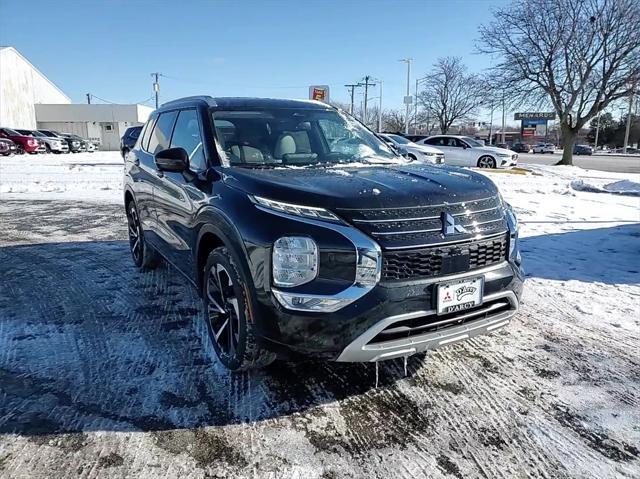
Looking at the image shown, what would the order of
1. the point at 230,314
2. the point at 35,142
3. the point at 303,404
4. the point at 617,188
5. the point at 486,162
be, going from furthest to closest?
the point at 35,142
the point at 486,162
the point at 617,188
the point at 230,314
the point at 303,404

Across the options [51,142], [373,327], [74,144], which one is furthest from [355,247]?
[74,144]

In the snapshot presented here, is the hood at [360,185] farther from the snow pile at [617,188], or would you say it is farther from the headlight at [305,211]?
the snow pile at [617,188]

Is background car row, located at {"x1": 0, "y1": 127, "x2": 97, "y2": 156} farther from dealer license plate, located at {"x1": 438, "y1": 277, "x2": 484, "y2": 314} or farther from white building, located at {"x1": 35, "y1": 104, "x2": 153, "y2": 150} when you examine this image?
dealer license plate, located at {"x1": 438, "y1": 277, "x2": 484, "y2": 314}

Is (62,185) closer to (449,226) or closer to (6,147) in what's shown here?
(449,226)

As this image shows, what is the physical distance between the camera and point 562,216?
854cm

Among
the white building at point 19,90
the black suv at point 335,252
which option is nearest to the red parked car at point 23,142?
the white building at point 19,90

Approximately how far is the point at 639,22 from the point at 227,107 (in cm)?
2854

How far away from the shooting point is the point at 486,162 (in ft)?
66.3

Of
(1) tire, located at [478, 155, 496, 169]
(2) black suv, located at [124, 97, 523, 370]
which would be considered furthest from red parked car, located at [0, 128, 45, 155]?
(2) black suv, located at [124, 97, 523, 370]

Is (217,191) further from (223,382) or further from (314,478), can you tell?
(314,478)

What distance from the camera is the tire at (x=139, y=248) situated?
16.5 feet

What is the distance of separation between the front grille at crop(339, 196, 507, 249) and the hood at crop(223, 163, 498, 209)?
0.04 metres

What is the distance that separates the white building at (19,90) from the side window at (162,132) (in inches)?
1881

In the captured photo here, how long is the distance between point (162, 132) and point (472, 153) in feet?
59.6
